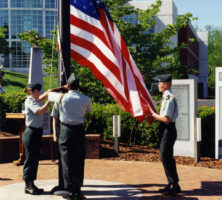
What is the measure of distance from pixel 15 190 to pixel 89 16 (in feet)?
11.1

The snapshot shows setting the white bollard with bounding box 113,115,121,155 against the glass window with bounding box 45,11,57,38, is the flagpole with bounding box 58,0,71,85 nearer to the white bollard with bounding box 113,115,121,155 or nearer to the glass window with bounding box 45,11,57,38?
the white bollard with bounding box 113,115,121,155

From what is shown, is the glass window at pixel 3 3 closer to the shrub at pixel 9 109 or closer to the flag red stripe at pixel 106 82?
the shrub at pixel 9 109

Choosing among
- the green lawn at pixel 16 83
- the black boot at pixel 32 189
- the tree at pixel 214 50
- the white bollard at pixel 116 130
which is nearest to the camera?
the black boot at pixel 32 189

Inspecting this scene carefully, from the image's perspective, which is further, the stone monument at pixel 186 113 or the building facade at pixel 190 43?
the building facade at pixel 190 43

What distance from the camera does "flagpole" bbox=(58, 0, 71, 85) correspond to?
629 cm

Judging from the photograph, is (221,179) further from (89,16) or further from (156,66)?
(156,66)

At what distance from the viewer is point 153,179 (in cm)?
781

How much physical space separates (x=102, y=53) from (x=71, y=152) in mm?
1848

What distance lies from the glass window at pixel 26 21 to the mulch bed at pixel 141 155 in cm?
4765

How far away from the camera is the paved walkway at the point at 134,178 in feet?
21.8

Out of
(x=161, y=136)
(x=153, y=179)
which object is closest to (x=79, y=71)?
(x=153, y=179)

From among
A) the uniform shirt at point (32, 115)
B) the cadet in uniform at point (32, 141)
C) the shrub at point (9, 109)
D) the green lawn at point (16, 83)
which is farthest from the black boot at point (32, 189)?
the green lawn at point (16, 83)

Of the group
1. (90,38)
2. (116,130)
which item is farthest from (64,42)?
(116,130)

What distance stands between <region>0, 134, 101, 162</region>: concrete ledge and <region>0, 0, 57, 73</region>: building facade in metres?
47.7
